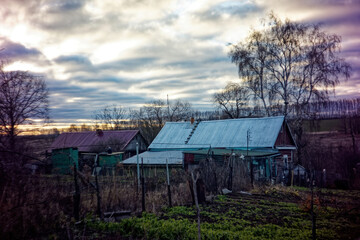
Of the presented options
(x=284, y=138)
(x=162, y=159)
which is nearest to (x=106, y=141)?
(x=162, y=159)

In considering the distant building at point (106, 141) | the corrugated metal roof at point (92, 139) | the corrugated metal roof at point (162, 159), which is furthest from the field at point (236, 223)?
the corrugated metal roof at point (92, 139)

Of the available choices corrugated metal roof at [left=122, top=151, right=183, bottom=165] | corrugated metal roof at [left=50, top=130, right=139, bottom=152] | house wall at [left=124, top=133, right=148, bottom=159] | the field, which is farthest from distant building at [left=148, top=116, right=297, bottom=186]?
the field

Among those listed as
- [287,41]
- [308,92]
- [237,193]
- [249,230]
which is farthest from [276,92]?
[249,230]

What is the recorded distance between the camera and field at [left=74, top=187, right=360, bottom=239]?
23.0ft

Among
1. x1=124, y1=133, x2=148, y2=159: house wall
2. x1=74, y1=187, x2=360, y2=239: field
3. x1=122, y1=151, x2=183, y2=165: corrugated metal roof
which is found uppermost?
x1=124, y1=133, x2=148, y2=159: house wall

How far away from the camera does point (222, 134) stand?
2667cm

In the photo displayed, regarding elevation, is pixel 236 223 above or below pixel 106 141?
below

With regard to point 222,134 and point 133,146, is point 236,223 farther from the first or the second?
point 133,146

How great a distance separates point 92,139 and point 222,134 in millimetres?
17650

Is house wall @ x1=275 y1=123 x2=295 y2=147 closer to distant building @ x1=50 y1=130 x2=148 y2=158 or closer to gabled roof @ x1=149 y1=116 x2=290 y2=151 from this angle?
gabled roof @ x1=149 y1=116 x2=290 y2=151

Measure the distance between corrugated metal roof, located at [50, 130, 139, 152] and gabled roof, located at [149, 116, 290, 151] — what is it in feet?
18.6

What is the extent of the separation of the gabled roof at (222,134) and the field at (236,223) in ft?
42.5

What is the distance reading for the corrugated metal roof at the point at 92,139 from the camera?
33844 millimetres

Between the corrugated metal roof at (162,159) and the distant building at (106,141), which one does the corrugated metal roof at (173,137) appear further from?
the distant building at (106,141)
